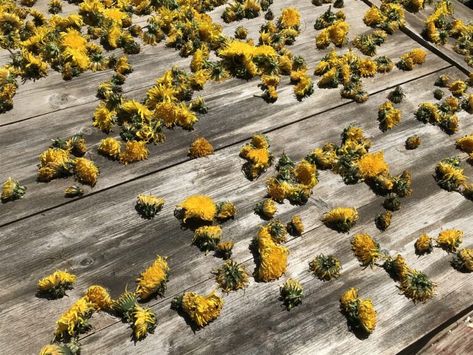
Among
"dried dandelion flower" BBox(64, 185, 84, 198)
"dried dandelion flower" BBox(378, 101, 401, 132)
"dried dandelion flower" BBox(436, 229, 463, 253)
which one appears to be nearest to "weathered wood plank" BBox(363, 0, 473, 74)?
"dried dandelion flower" BBox(378, 101, 401, 132)

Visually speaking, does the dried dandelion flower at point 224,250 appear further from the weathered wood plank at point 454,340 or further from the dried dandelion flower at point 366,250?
the weathered wood plank at point 454,340

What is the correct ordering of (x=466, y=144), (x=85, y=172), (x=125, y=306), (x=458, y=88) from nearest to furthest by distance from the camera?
1. (x=125, y=306)
2. (x=85, y=172)
3. (x=466, y=144)
4. (x=458, y=88)

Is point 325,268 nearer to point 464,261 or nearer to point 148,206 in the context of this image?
point 464,261

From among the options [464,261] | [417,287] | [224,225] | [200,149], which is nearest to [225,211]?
[224,225]

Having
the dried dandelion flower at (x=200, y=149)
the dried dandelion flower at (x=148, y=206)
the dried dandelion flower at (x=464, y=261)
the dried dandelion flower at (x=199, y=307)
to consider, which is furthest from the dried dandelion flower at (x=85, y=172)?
the dried dandelion flower at (x=464, y=261)

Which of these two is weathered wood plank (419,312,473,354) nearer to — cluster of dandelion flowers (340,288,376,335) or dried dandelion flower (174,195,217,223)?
cluster of dandelion flowers (340,288,376,335)
